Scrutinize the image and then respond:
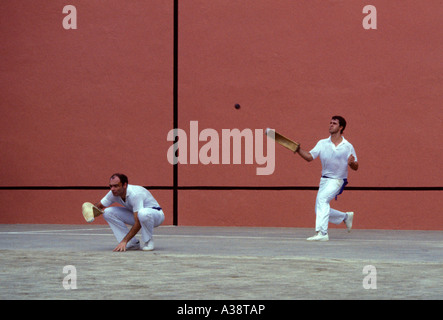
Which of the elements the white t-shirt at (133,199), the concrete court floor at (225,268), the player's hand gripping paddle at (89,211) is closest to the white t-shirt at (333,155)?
the concrete court floor at (225,268)

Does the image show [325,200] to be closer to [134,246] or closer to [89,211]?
[134,246]

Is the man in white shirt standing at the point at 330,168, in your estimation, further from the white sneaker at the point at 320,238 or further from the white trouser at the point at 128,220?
the white trouser at the point at 128,220

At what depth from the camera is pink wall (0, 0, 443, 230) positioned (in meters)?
16.0

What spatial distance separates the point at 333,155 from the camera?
12961 millimetres

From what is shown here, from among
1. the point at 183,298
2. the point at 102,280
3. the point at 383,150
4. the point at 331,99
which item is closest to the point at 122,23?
the point at 331,99

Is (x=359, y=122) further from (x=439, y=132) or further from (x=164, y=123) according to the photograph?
(x=164, y=123)

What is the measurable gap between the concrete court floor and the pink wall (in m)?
2.70

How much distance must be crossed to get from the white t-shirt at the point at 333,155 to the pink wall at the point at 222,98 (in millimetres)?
3198

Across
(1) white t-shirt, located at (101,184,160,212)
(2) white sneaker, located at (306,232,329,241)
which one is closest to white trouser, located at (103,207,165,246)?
(1) white t-shirt, located at (101,184,160,212)

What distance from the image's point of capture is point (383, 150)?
16.1 meters

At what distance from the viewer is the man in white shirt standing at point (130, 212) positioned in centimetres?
1059

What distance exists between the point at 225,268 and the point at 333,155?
14.3 ft

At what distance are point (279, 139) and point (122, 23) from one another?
20.6ft

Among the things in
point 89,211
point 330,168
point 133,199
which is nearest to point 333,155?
point 330,168
